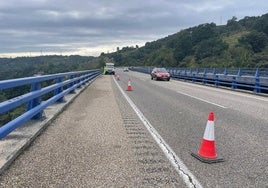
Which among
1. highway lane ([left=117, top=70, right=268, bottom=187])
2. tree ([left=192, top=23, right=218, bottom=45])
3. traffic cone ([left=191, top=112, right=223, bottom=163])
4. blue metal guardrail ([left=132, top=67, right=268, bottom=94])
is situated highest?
tree ([left=192, top=23, right=218, bottom=45])

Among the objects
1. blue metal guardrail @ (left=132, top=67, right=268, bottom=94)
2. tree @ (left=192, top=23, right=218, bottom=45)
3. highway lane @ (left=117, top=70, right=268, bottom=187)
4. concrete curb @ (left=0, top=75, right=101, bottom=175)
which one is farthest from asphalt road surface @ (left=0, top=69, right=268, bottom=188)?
tree @ (left=192, top=23, right=218, bottom=45)

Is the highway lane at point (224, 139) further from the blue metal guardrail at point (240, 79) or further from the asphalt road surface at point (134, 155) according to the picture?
the blue metal guardrail at point (240, 79)

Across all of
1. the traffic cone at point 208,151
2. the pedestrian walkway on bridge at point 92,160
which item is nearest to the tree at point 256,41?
the pedestrian walkway on bridge at point 92,160

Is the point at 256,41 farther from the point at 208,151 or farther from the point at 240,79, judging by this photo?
the point at 208,151

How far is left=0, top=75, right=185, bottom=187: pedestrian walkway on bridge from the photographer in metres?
5.13

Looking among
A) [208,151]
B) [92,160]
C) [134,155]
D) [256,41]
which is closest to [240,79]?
[208,151]

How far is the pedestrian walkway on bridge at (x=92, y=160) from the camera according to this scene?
5129 millimetres

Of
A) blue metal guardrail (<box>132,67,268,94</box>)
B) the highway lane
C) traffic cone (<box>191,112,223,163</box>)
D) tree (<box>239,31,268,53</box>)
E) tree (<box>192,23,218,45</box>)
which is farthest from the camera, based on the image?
tree (<box>192,23,218,45</box>)

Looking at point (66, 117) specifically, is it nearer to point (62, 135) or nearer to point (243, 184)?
point (62, 135)

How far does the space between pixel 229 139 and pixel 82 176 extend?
399 cm

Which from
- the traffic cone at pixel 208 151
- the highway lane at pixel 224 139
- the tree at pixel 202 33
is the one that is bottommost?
the highway lane at pixel 224 139

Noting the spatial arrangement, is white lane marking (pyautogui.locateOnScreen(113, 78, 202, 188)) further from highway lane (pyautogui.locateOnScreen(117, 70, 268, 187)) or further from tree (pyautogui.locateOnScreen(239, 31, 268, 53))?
tree (pyautogui.locateOnScreen(239, 31, 268, 53))

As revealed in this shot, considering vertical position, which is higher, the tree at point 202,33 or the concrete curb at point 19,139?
the tree at point 202,33

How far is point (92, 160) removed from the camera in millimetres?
6191
